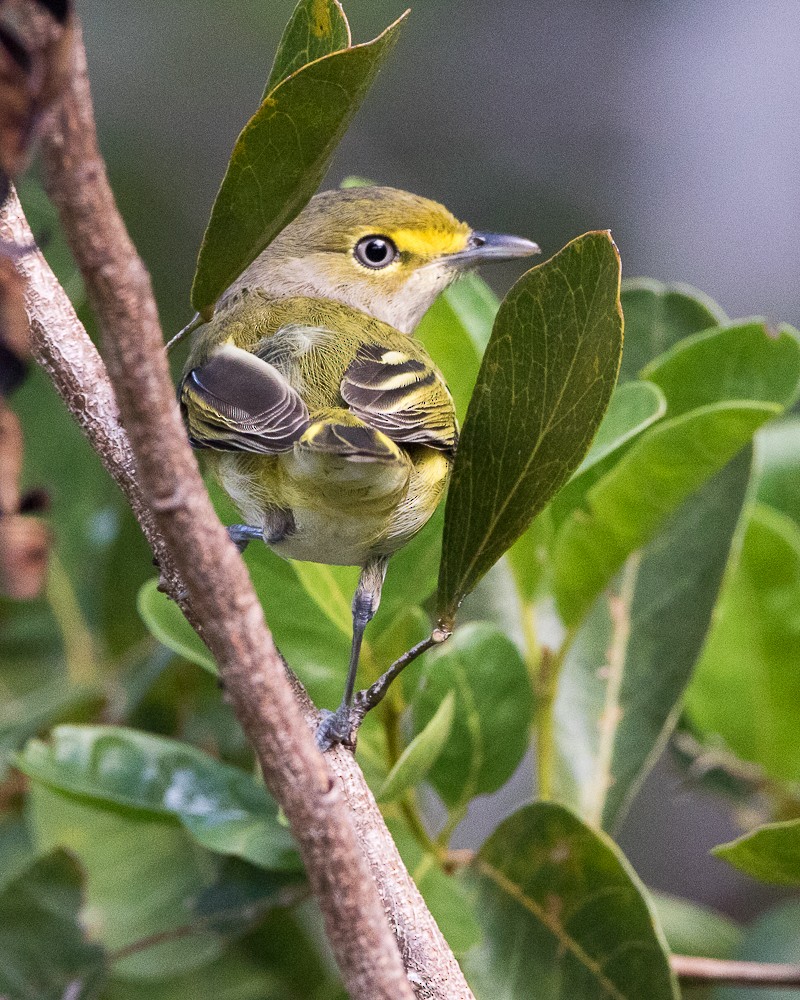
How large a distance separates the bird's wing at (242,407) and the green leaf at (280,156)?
0.30m

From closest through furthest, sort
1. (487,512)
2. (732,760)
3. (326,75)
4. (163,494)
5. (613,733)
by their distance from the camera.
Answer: (163,494)
(326,75)
(487,512)
(613,733)
(732,760)

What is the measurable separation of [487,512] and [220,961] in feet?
4.00

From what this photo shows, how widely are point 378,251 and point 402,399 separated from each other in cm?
82

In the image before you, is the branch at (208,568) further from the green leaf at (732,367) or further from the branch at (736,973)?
the green leaf at (732,367)

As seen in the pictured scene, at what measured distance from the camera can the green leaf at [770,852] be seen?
1.35m

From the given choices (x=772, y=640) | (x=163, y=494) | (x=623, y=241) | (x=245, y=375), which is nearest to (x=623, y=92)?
(x=623, y=241)

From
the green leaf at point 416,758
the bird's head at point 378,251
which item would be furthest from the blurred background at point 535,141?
the green leaf at point 416,758

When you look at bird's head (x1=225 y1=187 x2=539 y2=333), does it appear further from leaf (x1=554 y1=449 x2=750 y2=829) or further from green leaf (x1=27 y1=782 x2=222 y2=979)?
green leaf (x1=27 y1=782 x2=222 y2=979)

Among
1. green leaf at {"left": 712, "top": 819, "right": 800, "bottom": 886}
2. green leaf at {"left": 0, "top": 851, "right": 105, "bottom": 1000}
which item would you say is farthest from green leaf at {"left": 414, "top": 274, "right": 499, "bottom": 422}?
→ green leaf at {"left": 0, "top": 851, "right": 105, "bottom": 1000}

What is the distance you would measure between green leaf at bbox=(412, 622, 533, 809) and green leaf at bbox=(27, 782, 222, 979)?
1.52 feet

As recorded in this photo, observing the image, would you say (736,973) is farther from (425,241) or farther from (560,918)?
(425,241)

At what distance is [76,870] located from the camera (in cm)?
187

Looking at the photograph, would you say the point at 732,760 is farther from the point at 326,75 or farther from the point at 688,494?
the point at 326,75

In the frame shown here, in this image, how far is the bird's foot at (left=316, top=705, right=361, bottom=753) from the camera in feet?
4.07
